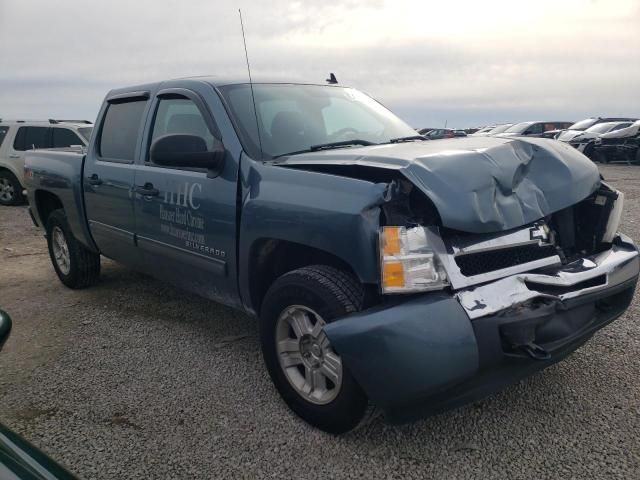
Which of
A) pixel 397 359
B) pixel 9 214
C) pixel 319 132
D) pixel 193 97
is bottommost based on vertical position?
pixel 9 214

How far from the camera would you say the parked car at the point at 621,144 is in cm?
1752

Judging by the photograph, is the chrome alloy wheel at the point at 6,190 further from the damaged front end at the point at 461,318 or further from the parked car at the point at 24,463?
the parked car at the point at 24,463

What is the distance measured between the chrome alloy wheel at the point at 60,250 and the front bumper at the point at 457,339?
3.94m

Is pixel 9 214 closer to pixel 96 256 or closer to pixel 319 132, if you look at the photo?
pixel 96 256

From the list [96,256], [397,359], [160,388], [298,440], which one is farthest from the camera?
[96,256]

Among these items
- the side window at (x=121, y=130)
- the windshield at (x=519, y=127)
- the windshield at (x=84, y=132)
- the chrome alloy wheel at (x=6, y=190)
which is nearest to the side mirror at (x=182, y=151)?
the side window at (x=121, y=130)

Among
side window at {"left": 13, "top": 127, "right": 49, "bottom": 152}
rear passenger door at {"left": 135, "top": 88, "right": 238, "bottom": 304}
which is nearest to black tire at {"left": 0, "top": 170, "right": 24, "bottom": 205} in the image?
side window at {"left": 13, "top": 127, "right": 49, "bottom": 152}

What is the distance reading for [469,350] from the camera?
7.14 ft

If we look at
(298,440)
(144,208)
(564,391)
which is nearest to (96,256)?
(144,208)

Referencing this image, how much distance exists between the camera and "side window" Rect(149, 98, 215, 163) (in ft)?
11.7

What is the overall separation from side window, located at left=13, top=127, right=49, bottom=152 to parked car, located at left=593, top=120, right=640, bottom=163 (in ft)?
51.8

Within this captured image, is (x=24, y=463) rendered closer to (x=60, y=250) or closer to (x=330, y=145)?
(x=330, y=145)

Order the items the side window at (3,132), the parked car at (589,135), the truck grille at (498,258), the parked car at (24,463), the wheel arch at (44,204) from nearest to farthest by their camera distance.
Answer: the parked car at (24,463), the truck grille at (498,258), the wheel arch at (44,204), the side window at (3,132), the parked car at (589,135)

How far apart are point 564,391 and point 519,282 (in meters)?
1.02
